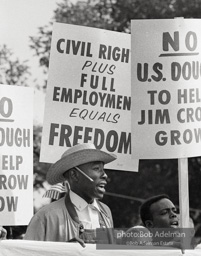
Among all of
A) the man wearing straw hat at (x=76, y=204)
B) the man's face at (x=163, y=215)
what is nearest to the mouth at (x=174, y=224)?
the man's face at (x=163, y=215)

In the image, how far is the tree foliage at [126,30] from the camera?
30.3 m

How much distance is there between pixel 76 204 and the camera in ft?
25.5

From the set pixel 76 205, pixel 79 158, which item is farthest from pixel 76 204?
pixel 79 158

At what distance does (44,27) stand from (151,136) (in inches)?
871

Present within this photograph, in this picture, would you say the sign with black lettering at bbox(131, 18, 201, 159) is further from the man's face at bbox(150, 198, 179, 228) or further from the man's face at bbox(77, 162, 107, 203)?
the man's face at bbox(77, 162, 107, 203)

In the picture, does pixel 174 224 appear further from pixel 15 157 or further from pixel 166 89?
pixel 15 157

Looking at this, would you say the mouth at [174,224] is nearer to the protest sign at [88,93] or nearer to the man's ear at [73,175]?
the man's ear at [73,175]

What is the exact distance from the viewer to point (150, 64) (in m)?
9.06

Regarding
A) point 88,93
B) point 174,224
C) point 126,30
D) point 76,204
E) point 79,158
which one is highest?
point 126,30

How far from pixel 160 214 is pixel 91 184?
0.74 metres

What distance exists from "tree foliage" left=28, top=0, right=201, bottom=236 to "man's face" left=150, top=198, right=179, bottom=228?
2116 centimetres

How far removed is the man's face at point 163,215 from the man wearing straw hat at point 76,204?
0.45 metres

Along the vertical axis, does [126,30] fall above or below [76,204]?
above

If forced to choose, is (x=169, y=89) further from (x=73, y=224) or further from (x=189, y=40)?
(x=73, y=224)
